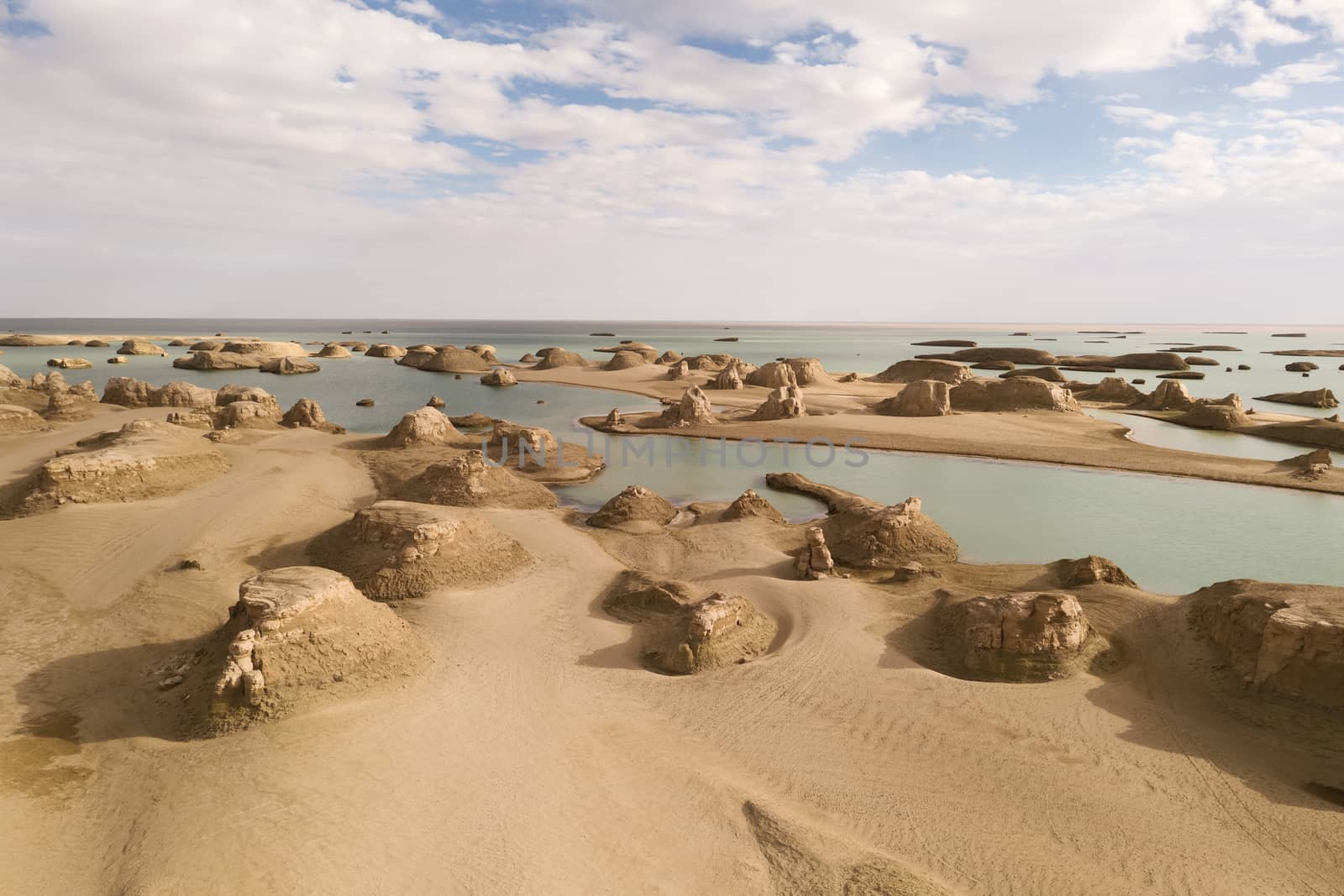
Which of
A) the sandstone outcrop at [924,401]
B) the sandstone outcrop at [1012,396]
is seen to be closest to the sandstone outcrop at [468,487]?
the sandstone outcrop at [924,401]

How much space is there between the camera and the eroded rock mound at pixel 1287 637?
7.48 metres

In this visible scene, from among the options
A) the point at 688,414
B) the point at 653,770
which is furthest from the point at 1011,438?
the point at 653,770

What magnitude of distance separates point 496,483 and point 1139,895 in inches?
561

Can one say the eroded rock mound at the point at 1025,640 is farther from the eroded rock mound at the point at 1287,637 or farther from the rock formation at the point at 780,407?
the rock formation at the point at 780,407

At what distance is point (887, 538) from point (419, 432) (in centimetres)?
1571

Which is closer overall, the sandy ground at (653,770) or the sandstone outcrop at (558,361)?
the sandy ground at (653,770)

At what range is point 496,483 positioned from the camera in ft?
55.2

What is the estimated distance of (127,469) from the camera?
1463 centimetres

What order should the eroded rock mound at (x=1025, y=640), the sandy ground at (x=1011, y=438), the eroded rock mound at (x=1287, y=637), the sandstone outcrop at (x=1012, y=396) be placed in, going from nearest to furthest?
the eroded rock mound at (x=1287, y=637) < the eroded rock mound at (x=1025, y=640) < the sandy ground at (x=1011, y=438) < the sandstone outcrop at (x=1012, y=396)

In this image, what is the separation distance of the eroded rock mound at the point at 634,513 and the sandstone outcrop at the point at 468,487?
2.09 metres

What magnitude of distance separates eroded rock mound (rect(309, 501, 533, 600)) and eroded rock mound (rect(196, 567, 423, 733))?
202 cm

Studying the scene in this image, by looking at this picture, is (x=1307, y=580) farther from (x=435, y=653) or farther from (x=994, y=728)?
(x=435, y=653)

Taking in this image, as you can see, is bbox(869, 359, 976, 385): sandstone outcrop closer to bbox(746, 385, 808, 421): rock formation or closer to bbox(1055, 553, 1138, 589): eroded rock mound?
bbox(746, 385, 808, 421): rock formation

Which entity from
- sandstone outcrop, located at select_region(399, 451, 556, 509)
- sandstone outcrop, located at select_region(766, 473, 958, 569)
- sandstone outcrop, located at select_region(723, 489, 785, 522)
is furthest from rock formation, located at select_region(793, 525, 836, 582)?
sandstone outcrop, located at select_region(399, 451, 556, 509)
